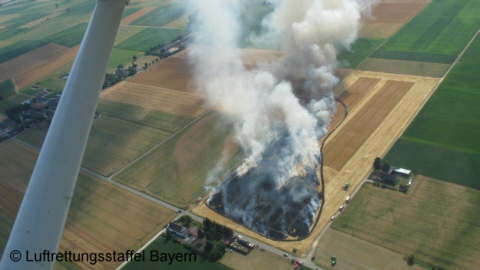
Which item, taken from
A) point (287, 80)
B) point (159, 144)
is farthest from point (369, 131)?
point (159, 144)

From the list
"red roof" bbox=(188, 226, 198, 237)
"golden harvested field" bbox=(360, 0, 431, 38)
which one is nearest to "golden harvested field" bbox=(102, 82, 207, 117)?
"red roof" bbox=(188, 226, 198, 237)

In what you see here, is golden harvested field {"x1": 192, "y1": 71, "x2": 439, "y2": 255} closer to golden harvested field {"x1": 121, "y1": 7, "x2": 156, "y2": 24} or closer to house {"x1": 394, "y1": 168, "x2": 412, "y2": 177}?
house {"x1": 394, "y1": 168, "x2": 412, "y2": 177}

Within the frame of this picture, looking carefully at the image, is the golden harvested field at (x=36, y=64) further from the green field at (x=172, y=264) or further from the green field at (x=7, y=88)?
the green field at (x=172, y=264)

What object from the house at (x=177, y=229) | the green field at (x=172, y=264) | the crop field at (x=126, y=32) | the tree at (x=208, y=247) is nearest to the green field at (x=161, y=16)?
the crop field at (x=126, y=32)

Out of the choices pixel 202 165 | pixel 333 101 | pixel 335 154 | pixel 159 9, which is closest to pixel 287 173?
pixel 335 154

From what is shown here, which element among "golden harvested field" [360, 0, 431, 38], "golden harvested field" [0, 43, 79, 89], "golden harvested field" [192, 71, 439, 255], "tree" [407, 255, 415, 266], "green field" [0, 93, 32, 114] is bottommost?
"tree" [407, 255, 415, 266]

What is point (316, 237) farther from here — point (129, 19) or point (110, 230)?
point (129, 19)

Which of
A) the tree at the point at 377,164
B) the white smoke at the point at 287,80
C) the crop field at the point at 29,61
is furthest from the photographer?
Result: the crop field at the point at 29,61
